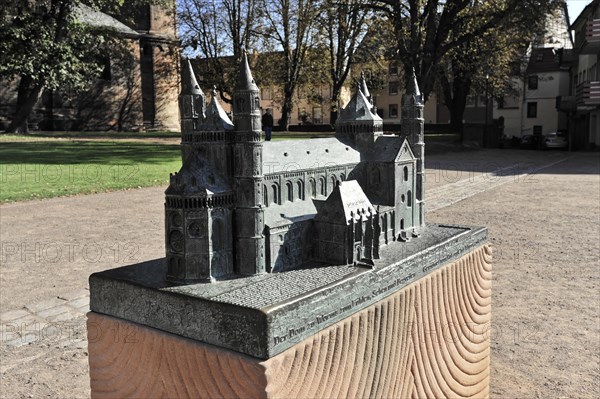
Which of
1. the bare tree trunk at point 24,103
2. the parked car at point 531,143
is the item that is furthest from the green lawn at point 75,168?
the parked car at point 531,143

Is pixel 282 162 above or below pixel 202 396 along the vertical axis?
above

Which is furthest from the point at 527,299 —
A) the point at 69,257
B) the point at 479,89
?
the point at 479,89

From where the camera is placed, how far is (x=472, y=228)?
5637 mm

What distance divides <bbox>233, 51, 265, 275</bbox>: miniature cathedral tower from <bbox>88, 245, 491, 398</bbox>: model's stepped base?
2.34 feet

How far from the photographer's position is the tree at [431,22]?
105 feet

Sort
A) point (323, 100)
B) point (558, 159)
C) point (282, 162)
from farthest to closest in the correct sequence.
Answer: point (323, 100) < point (558, 159) < point (282, 162)

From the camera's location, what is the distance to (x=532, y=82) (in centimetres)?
6662

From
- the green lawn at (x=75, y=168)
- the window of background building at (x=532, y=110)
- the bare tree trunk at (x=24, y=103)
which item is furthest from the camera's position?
the window of background building at (x=532, y=110)

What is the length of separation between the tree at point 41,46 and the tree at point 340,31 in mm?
13302

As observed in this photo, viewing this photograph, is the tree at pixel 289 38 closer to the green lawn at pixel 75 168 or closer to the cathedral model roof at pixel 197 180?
the green lawn at pixel 75 168

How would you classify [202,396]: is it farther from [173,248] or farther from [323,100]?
[323,100]

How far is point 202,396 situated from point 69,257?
921 centimetres

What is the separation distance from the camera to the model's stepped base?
3.41 metres

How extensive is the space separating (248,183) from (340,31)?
39731mm
